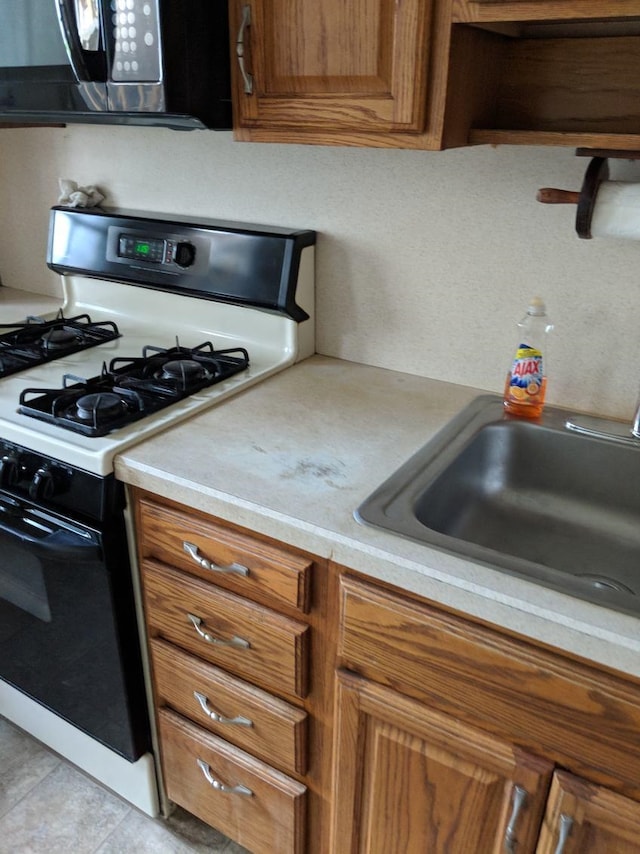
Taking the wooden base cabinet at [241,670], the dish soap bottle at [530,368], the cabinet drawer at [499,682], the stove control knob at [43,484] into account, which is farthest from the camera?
the dish soap bottle at [530,368]

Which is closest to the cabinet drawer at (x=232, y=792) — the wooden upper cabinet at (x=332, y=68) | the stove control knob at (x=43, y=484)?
the stove control knob at (x=43, y=484)

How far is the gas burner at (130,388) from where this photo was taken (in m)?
1.17

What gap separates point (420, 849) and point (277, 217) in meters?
1.23

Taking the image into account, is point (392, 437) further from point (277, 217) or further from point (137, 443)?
point (277, 217)

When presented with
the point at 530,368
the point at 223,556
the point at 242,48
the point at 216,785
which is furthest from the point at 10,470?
the point at 530,368

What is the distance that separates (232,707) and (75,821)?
2.12 ft

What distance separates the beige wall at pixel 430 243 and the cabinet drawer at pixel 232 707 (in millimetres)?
724

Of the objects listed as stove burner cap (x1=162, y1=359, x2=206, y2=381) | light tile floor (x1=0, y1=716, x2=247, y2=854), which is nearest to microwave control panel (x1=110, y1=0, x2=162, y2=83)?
stove burner cap (x1=162, y1=359, x2=206, y2=381)

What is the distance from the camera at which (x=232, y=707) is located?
1174mm

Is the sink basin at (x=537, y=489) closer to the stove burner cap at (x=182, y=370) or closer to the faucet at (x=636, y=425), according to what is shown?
the faucet at (x=636, y=425)

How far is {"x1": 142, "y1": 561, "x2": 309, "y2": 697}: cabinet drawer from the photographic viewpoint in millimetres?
1052

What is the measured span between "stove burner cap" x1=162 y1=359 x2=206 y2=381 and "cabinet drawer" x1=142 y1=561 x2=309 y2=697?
38 centimetres

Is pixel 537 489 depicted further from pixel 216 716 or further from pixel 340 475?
pixel 216 716

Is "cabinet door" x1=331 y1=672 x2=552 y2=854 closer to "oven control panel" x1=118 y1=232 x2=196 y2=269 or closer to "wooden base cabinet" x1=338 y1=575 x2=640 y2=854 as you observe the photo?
"wooden base cabinet" x1=338 y1=575 x2=640 y2=854
